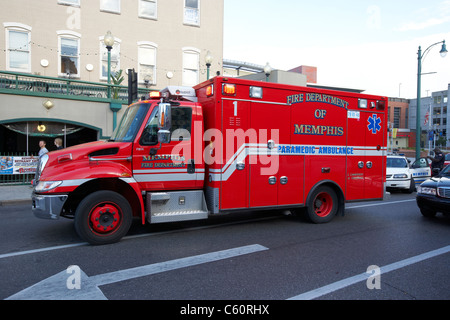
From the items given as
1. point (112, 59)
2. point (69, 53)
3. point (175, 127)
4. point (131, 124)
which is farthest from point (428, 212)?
point (69, 53)

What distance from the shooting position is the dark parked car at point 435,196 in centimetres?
749

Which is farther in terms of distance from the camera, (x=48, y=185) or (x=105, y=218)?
(x=105, y=218)

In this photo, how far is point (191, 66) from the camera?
18344 millimetres

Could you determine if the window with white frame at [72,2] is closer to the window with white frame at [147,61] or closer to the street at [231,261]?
the window with white frame at [147,61]

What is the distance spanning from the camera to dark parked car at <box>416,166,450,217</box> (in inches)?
295

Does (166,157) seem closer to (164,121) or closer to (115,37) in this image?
(164,121)

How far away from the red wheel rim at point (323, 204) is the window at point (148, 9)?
14.0 metres

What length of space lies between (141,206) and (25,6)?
46.8ft

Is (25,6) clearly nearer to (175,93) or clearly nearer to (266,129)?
(175,93)

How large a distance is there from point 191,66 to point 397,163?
11.4 m

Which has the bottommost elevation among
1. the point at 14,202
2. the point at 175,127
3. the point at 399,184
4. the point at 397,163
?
the point at 14,202

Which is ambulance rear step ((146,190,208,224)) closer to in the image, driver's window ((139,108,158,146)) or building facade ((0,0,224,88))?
driver's window ((139,108,158,146))

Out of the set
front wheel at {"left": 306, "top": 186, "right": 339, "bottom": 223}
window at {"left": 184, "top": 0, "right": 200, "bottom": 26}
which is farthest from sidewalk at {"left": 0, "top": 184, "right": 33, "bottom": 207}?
window at {"left": 184, "top": 0, "right": 200, "bottom": 26}

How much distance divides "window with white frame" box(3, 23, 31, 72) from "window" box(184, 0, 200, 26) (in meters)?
7.69
